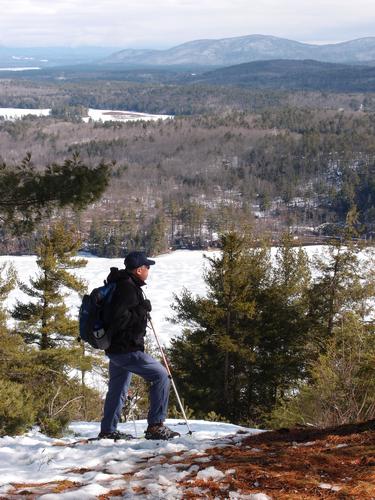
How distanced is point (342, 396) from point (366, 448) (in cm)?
351

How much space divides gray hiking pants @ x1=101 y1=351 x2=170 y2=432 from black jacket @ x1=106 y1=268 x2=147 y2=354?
12 centimetres

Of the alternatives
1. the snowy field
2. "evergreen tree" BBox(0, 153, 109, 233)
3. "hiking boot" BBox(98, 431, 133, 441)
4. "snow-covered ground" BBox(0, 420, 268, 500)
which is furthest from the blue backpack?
the snowy field

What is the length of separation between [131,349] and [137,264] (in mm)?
847

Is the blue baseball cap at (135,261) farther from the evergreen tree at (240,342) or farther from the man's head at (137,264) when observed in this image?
the evergreen tree at (240,342)

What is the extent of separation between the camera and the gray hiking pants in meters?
5.24

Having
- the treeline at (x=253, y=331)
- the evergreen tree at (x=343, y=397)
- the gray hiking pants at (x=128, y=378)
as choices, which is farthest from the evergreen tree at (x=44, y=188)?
the treeline at (x=253, y=331)

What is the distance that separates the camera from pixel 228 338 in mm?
14680

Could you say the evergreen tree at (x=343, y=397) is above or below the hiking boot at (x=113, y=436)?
below

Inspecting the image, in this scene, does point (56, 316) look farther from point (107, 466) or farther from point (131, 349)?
point (107, 466)

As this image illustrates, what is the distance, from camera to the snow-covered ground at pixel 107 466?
3.81 metres

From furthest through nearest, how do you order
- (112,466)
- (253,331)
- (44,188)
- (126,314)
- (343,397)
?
(253,331) < (44,188) < (343,397) < (126,314) < (112,466)

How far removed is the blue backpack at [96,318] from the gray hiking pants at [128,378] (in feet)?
1.10

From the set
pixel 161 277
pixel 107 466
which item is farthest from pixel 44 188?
pixel 161 277

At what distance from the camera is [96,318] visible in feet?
16.4
